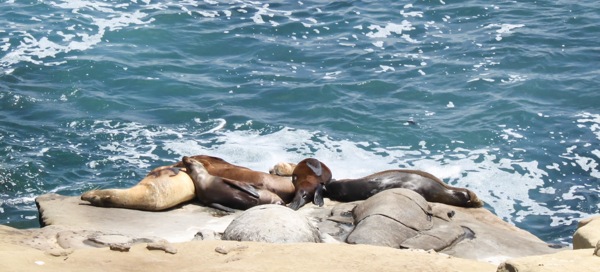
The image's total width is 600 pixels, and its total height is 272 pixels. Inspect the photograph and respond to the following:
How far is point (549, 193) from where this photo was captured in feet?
40.5

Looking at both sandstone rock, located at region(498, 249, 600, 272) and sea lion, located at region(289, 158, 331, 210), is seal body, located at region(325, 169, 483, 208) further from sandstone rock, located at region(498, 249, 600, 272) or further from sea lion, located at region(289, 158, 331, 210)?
sandstone rock, located at region(498, 249, 600, 272)

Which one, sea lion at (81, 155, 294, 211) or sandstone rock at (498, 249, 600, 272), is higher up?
sandstone rock at (498, 249, 600, 272)

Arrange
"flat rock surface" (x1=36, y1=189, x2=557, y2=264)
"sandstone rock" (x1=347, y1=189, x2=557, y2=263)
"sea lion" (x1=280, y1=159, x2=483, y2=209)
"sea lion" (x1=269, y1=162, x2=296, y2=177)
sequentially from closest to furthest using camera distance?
"flat rock surface" (x1=36, y1=189, x2=557, y2=264), "sandstone rock" (x1=347, y1=189, x2=557, y2=263), "sea lion" (x1=280, y1=159, x2=483, y2=209), "sea lion" (x1=269, y1=162, x2=296, y2=177)

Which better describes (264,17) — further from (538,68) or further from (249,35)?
(538,68)

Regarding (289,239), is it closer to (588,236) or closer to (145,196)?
(588,236)

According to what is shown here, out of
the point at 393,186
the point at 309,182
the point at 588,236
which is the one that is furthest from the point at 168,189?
the point at 588,236

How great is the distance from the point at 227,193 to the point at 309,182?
0.96 meters

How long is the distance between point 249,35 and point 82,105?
4342 mm

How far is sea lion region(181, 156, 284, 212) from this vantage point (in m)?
9.64

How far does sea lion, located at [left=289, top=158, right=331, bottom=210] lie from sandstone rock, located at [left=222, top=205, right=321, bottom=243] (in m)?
1.87

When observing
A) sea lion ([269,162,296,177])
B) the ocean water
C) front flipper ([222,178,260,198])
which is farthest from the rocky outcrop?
the ocean water

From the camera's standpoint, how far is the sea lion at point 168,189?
9.53m

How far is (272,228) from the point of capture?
24.5 feet

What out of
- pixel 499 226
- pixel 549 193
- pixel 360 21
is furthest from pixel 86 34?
pixel 499 226
